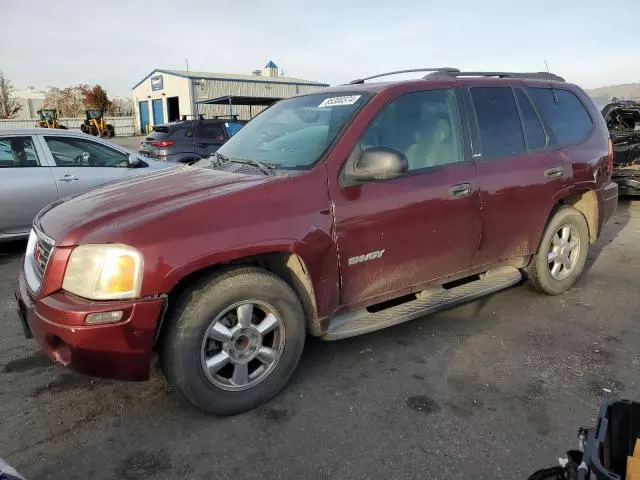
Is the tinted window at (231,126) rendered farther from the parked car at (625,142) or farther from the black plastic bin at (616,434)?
Answer: the black plastic bin at (616,434)

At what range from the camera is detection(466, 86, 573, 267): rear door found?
3709 millimetres

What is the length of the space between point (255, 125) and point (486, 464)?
2.92m

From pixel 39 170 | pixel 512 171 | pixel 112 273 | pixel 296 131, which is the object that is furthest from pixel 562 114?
pixel 39 170

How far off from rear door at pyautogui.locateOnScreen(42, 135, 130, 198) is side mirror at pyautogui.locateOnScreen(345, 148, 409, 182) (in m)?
4.10

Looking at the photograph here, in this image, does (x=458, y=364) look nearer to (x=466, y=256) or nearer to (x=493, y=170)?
(x=466, y=256)

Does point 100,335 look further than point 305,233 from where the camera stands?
No

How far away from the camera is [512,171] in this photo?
3809 mm

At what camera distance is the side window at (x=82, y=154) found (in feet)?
20.5

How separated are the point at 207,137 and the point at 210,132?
19 cm

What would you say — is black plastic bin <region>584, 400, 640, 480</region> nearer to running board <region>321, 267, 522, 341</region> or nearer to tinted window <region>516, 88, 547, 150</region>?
running board <region>321, 267, 522, 341</region>

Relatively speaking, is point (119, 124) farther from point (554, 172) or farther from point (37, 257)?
point (554, 172)

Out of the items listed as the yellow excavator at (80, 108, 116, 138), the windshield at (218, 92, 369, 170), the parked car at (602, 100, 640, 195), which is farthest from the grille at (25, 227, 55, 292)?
the yellow excavator at (80, 108, 116, 138)

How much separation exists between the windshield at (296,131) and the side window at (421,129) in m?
0.21

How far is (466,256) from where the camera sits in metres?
3.68
